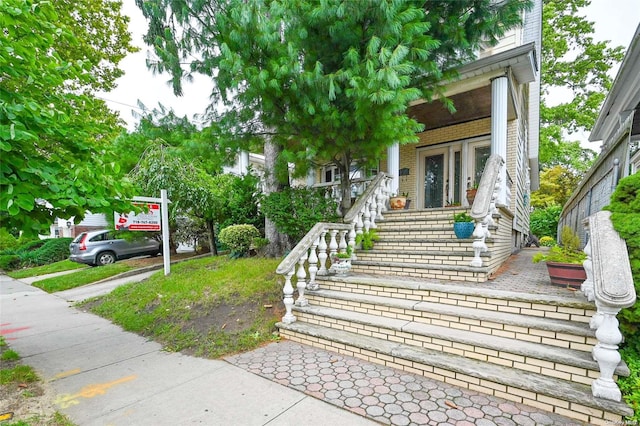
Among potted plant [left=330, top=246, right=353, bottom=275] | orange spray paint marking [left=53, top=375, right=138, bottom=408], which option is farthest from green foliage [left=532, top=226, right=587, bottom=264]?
orange spray paint marking [left=53, top=375, right=138, bottom=408]

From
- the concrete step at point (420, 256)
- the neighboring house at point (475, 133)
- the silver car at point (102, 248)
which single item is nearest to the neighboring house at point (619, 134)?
the neighboring house at point (475, 133)

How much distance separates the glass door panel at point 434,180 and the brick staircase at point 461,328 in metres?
3.87

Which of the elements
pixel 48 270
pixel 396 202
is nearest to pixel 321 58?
pixel 396 202

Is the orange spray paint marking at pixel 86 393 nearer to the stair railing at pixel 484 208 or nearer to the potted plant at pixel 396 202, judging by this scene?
the stair railing at pixel 484 208

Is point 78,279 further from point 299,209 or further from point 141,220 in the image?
point 299,209

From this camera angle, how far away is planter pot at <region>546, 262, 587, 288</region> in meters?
3.29

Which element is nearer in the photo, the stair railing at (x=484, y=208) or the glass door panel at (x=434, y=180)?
the stair railing at (x=484, y=208)

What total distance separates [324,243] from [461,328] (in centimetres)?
207

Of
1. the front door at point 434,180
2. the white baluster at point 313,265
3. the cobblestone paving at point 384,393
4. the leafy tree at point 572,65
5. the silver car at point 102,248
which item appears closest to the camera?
the cobblestone paving at point 384,393

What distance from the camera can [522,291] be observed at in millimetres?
3295

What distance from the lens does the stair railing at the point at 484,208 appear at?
13.0 ft

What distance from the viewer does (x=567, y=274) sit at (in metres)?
3.40

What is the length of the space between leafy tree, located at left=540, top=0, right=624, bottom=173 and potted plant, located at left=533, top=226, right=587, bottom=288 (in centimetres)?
1813

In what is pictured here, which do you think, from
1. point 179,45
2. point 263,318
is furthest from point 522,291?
point 179,45
